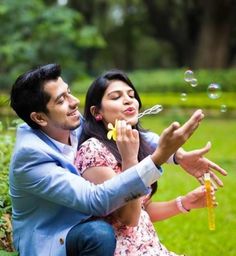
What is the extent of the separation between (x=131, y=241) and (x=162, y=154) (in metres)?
0.51

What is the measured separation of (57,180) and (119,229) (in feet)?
1.33

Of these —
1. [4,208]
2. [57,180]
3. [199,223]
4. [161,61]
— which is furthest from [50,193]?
[161,61]

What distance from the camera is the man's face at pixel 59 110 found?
2.32 metres

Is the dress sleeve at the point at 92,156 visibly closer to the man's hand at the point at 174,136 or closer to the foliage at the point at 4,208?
the man's hand at the point at 174,136

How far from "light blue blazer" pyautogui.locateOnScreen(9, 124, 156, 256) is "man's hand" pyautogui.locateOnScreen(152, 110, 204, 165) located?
0.16ft

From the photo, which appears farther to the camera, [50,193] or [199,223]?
[199,223]

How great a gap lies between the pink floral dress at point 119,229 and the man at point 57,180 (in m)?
0.06

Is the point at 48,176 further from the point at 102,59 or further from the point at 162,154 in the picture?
the point at 102,59

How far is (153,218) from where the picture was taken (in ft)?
9.66

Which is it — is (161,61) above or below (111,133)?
below

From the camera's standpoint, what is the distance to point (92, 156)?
2.37m

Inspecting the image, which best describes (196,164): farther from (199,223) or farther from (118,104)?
(199,223)

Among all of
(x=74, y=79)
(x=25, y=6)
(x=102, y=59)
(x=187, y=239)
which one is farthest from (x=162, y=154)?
(x=102, y=59)

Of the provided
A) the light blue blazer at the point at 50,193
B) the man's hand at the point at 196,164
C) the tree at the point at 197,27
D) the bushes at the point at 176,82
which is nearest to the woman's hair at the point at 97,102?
the light blue blazer at the point at 50,193
